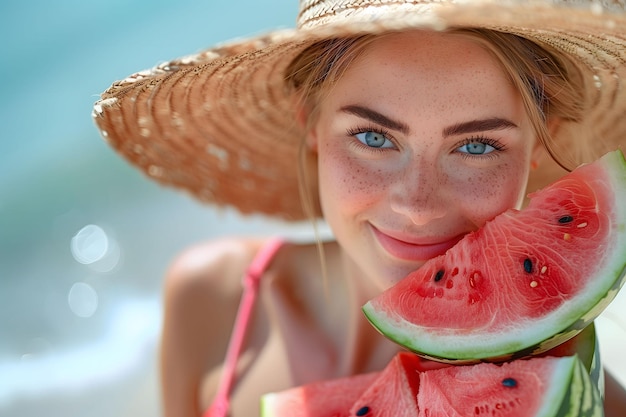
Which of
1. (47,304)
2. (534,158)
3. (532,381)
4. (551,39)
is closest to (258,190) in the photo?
(534,158)

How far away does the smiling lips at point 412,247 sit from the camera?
164cm

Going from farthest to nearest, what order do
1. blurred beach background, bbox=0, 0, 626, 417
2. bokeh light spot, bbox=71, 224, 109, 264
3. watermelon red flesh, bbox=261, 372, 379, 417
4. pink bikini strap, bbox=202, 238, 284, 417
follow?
bokeh light spot, bbox=71, 224, 109, 264 < blurred beach background, bbox=0, 0, 626, 417 < pink bikini strap, bbox=202, 238, 284, 417 < watermelon red flesh, bbox=261, 372, 379, 417

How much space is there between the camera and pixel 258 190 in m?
2.73

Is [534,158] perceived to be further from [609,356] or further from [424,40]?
[609,356]

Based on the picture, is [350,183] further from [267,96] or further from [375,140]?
[267,96]

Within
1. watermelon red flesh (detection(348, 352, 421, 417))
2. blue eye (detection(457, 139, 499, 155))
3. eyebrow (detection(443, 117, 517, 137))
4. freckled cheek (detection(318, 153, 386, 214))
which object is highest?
eyebrow (detection(443, 117, 517, 137))

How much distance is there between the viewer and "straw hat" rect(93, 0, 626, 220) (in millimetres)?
1253

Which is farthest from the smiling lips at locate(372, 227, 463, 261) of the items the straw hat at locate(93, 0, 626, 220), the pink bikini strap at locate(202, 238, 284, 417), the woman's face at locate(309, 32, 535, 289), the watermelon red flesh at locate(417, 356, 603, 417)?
the pink bikini strap at locate(202, 238, 284, 417)

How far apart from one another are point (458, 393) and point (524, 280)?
0.88ft

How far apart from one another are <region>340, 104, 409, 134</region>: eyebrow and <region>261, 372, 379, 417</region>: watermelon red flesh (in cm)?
65

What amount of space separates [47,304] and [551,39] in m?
3.87

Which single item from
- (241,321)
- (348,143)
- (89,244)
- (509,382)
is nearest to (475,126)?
(348,143)

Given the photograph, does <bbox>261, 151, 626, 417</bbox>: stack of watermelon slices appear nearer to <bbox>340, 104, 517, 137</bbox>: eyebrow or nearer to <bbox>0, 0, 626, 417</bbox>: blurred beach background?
<bbox>340, 104, 517, 137</bbox>: eyebrow

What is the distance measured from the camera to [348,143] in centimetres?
172
